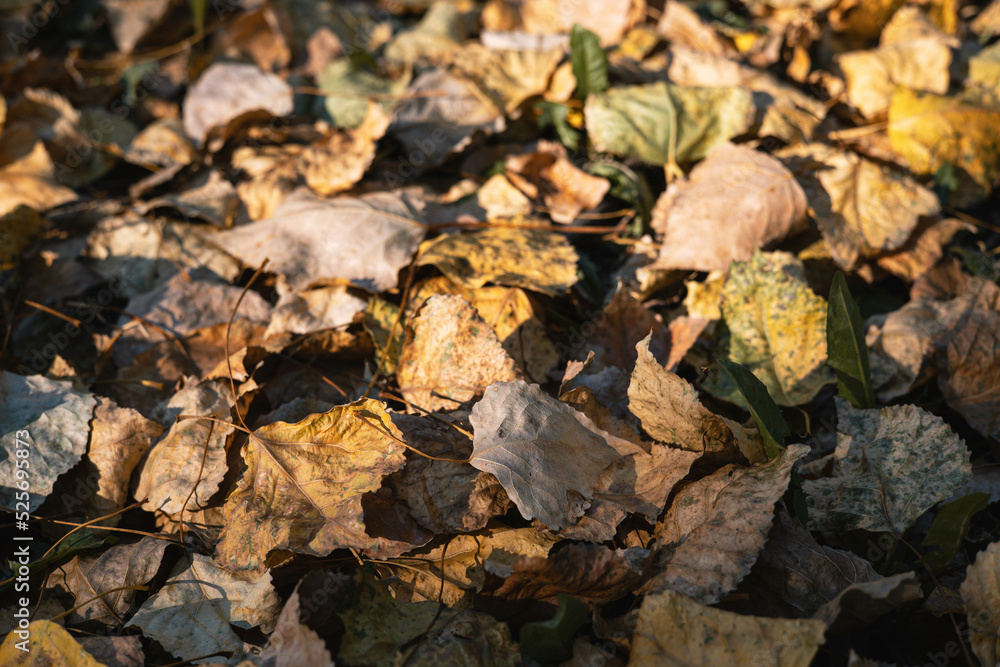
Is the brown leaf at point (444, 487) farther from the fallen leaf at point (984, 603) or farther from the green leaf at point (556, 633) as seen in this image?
the fallen leaf at point (984, 603)

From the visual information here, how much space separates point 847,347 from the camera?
1.45 metres

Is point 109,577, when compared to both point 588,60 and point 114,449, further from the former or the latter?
point 588,60

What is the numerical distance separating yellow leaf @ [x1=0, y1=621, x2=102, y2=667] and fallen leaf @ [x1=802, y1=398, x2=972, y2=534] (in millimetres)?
1384

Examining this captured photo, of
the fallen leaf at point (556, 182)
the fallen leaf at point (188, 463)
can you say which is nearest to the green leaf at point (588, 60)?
the fallen leaf at point (556, 182)

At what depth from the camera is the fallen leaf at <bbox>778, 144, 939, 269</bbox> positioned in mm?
1834

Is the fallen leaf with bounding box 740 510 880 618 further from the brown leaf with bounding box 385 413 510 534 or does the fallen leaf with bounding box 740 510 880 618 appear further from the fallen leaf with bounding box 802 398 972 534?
the brown leaf with bounding box 385 413 510 534

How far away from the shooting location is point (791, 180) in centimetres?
185

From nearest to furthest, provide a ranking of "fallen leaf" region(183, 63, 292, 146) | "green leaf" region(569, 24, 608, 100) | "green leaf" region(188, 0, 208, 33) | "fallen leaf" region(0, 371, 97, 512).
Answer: "fallen leaf" region(0, 371, 97, 512) < "green leaf" region(569, 24, 608, 100) < "fallen leaf" region(183, 63, 292, 146) < "green leaf" region(188, 0, 208, 33)

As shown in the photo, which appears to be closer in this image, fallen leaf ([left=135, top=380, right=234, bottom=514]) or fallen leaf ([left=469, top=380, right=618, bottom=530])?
fallen leaf ([left=469, top=380, right=618, bottom=530])

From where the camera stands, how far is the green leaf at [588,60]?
2.16 metres

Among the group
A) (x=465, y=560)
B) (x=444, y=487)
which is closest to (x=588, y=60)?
(x=444, y=487)

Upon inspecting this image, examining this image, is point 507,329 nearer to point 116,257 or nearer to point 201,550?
point 201,550

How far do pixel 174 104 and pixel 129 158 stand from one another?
48cm

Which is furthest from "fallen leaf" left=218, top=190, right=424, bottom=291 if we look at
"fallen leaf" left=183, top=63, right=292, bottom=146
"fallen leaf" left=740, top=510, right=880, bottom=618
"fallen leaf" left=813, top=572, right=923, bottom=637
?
"fallen leaf" left=813, top=572, right=923, bottom=637
